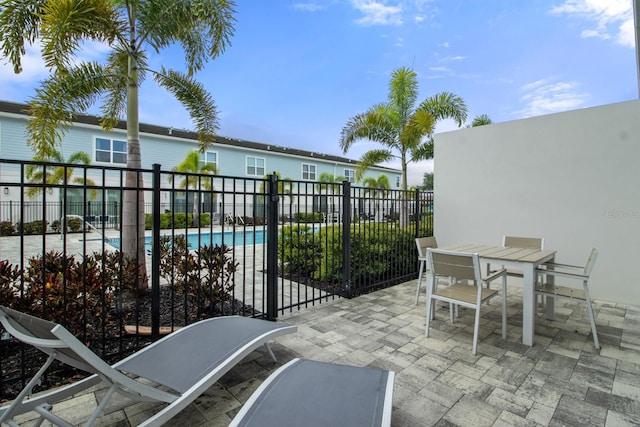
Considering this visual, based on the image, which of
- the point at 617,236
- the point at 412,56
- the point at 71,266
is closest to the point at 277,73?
the point at 412,56

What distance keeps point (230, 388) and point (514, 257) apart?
10.7ft

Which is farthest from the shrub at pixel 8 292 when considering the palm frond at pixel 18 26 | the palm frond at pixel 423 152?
the palm frond at pixel 423 152

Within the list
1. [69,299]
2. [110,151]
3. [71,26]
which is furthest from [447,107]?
[110,151]

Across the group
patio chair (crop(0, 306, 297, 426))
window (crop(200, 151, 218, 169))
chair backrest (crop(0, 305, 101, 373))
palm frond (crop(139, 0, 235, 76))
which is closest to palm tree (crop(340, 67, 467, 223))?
palm frond (crop(139, 0, 235, 76))

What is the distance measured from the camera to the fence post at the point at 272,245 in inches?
144

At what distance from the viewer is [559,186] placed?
17.3ft

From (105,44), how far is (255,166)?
15715mm

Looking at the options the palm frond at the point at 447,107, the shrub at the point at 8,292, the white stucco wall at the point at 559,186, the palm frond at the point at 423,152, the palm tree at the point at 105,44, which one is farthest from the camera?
the palm frond at the point at 423,152

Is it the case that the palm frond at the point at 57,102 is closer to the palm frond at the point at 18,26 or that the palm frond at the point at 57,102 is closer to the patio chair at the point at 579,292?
the palm frond at the point at 18,26

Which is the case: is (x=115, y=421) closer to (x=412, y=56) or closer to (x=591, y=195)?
(x=591, y=195)

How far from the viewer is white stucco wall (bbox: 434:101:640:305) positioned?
4684mm

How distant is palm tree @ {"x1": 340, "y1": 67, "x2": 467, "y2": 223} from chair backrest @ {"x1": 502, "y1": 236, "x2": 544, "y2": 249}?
4738 millimetres

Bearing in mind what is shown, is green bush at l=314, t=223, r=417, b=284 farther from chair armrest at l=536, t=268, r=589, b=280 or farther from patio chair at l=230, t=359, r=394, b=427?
patio chair at l=230, t=359, r=394, b=427

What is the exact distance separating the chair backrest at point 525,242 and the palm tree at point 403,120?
15.5 ft
